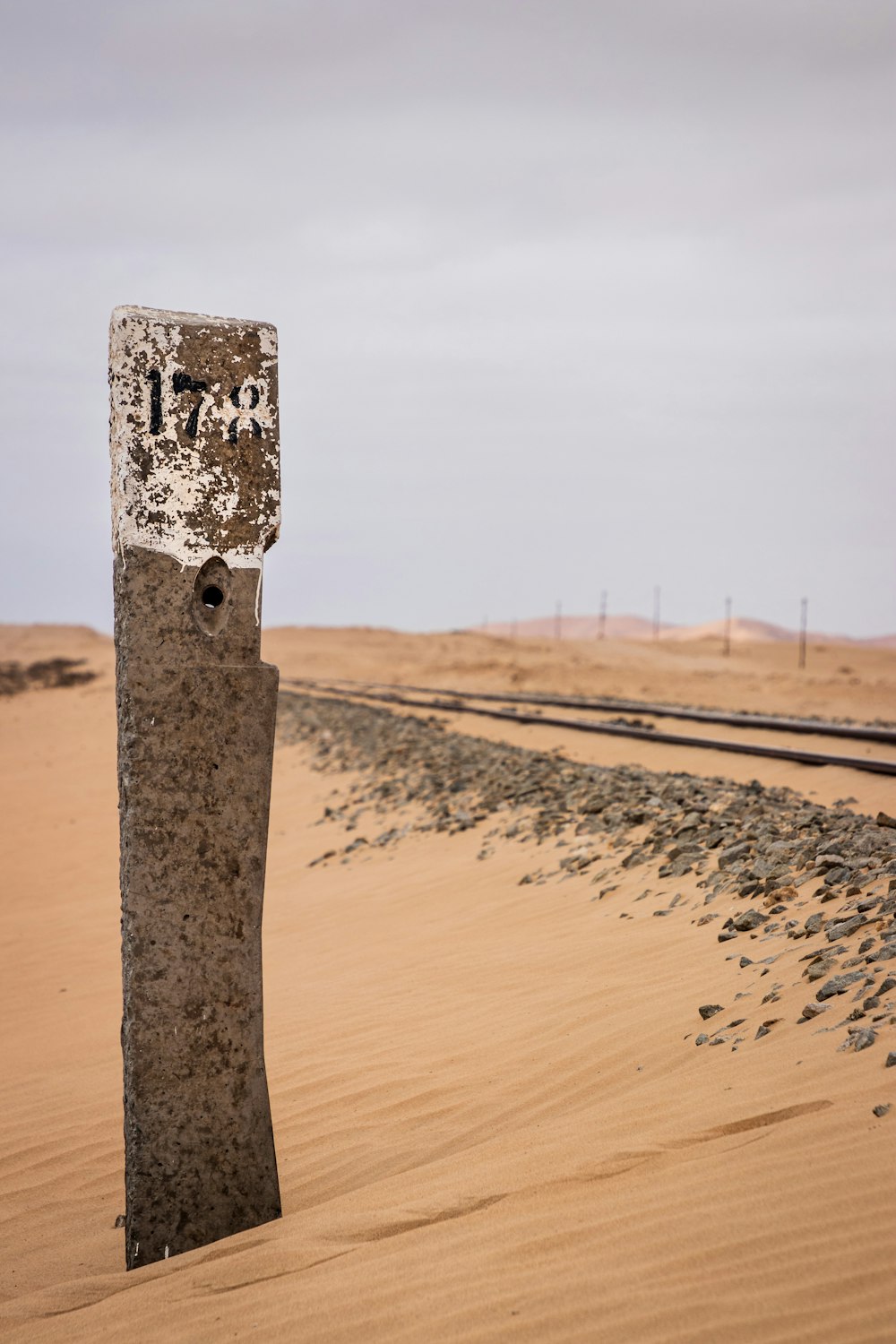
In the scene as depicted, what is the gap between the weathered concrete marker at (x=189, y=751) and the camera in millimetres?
3938

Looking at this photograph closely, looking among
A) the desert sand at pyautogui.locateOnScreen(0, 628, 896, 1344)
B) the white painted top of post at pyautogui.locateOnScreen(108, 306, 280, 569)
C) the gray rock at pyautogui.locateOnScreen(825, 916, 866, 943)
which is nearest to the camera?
the desert sand at pyautogui.locateOnScreen(0, 628, 896, 1344)

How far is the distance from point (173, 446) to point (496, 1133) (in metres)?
2.89

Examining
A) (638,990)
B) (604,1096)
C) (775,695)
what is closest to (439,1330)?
(604,1096)

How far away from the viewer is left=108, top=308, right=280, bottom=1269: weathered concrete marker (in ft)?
12.9

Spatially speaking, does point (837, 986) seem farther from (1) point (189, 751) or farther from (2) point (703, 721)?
(2) point (703, 721)

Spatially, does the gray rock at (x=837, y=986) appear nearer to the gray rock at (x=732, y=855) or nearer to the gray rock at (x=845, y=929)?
the gray rock at (x=845, y=929)

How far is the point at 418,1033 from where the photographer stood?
6.14 metres

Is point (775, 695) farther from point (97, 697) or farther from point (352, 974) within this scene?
point (352, 974)

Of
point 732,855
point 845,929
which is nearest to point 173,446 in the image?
point 845,929

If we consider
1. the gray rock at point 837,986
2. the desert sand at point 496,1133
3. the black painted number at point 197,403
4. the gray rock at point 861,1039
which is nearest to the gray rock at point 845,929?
the desert sand at point 496,1133

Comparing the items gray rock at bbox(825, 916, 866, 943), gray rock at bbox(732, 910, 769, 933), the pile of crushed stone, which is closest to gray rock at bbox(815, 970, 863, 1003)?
the pile of crushed stone

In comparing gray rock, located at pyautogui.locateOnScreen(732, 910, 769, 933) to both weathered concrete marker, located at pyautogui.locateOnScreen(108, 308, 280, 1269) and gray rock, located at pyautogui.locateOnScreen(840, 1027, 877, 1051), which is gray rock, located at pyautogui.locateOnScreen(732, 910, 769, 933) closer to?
gray rock, located at pyautogui.locateOnScreen(840, 1027, 877, 1051)

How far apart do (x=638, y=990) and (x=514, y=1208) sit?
7.64ft

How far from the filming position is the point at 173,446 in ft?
13.0
